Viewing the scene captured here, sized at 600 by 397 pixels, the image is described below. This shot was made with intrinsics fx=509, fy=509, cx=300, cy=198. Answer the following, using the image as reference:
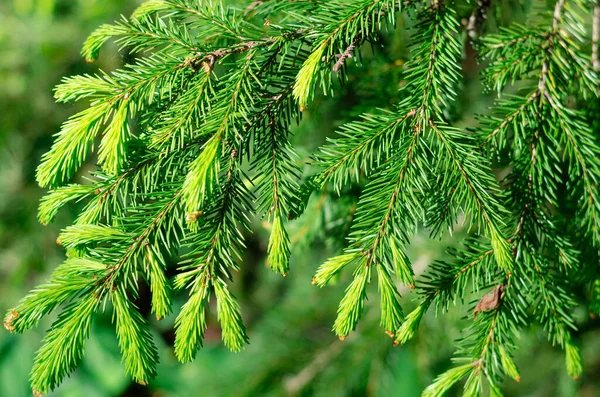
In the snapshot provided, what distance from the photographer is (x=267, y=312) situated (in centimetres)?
211

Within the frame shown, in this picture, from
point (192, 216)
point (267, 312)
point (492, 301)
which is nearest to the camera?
point (192, 216)

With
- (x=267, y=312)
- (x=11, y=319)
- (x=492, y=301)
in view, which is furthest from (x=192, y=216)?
(x=267, y=312)

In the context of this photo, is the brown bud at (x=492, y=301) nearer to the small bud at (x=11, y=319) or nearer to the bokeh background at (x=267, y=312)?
the bokeh background at (x=267, y=312)

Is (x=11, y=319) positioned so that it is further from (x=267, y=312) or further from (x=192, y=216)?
A: (x=267, y=312)

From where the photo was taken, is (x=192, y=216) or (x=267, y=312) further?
(x=267, y=312)

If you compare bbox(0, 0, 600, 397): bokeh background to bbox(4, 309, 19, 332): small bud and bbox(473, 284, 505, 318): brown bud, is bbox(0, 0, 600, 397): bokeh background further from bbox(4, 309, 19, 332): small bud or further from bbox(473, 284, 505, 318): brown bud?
bbox(4, 309, 19, 332): small bud

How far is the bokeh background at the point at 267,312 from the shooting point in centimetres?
148

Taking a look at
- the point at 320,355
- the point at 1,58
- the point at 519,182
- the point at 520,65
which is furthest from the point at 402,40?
the point at 1,58

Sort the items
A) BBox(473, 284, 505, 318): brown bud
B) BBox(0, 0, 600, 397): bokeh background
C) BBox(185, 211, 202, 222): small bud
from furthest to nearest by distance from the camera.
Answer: BBox(0, 0, 600, 397): bokeh background
BBox(473, 284, 505, 318): brown bud
BBox(185, 211, 202, 222): small bud

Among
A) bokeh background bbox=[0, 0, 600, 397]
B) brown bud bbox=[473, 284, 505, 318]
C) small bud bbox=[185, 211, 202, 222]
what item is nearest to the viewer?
small bud bbox=[185, 211, 202, 222]

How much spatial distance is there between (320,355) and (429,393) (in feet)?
3.40

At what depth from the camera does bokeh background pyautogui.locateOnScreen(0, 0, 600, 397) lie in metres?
1.48

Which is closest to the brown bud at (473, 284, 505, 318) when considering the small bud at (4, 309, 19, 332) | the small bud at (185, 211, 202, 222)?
the small bud at (185, 211, 202, 222)

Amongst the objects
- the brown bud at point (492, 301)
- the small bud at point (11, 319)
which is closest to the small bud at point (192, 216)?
the small bud at point (11, 319)
